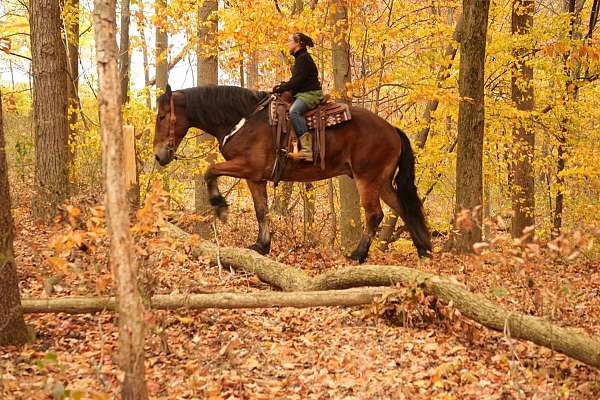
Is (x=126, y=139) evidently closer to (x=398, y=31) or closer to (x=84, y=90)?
(x=398, y=31)

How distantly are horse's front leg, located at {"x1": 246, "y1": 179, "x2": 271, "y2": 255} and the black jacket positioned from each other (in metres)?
1.61

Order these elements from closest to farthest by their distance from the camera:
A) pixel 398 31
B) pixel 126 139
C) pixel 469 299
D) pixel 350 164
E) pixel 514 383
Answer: pixel 514 383, pixel 469 299, pixel 126 139, pixel 350 164, pixel 398 31

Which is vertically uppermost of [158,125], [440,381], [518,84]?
[518,84]

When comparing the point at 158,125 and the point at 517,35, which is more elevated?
the point at 517,35

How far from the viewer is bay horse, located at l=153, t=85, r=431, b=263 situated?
29.5 ft

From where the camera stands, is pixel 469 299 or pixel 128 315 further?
pixel 469 299

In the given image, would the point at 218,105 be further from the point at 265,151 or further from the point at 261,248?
the point at 261,248

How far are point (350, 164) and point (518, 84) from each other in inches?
227

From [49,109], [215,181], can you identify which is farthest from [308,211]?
[49,109]

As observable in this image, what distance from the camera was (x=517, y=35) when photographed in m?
12.2

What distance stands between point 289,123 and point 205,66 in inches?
166

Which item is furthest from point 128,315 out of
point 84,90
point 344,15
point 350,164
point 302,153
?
point 84,90

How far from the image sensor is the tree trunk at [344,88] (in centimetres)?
1099

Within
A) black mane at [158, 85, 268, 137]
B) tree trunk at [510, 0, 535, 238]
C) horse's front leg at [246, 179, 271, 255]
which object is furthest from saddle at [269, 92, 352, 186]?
tree trunk at [510, 0, 535, 238]
